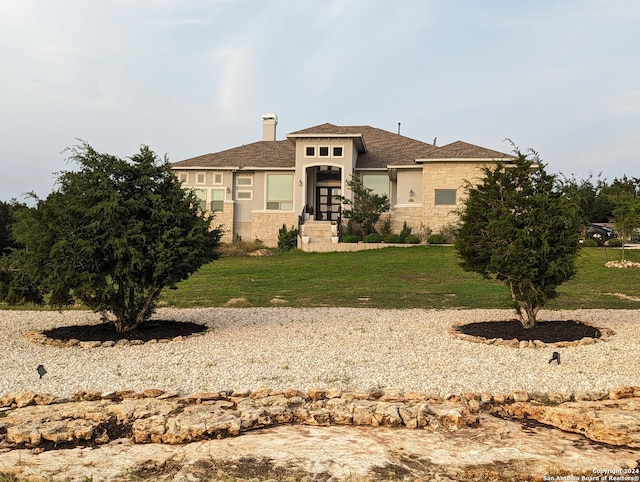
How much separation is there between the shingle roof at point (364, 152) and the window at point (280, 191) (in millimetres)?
683

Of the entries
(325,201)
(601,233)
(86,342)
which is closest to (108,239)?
(86,342)

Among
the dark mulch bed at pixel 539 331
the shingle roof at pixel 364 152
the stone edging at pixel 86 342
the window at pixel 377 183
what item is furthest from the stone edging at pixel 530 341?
the window at pixel 377 183

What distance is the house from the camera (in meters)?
28.4

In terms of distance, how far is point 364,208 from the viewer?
28.4m

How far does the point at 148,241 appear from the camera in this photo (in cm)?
991

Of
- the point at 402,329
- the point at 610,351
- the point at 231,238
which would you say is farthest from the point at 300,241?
the point at 610,351

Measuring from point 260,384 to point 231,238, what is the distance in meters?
24.8

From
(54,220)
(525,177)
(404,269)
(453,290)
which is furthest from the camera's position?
(404,269)

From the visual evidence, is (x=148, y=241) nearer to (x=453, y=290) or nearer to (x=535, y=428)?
(x=535, y=428)

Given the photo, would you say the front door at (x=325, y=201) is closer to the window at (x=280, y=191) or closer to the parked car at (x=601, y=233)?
the window at (x=280, y=191)

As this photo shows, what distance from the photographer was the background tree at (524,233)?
9.85 meters

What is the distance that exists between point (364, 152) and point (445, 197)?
6368 millimetres

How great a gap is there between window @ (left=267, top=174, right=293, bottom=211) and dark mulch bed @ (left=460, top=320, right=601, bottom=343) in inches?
842

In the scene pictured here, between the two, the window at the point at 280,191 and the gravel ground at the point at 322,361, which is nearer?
the gravel ground at the point at 322,361
